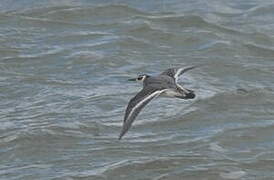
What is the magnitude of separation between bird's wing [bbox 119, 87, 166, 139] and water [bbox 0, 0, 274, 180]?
686mm

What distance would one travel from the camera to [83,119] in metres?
12.2

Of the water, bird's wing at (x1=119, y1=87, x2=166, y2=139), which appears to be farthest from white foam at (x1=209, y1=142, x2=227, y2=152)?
bird's wing at (x1=119, y1=87, x2=166, y2=139)

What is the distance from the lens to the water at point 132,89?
35.5 ft

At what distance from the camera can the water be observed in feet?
35.5

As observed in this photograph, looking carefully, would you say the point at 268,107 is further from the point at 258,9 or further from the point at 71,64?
the point at 258,9

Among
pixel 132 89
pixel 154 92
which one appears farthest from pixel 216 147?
pixel 132 89

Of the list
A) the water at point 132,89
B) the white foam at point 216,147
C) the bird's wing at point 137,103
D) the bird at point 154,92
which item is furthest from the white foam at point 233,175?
the bird's wing at point 137,103

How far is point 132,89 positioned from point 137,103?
2.98 metres

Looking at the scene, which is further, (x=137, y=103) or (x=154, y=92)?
(x=154, y=92)

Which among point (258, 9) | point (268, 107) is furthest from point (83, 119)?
point (258, 9)

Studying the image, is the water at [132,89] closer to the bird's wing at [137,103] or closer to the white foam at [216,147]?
the white foam at [216,147]

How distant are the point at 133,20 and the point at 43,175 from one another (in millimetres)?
6782

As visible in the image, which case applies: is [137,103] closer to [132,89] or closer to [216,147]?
[216,147]

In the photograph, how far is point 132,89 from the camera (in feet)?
43.8
